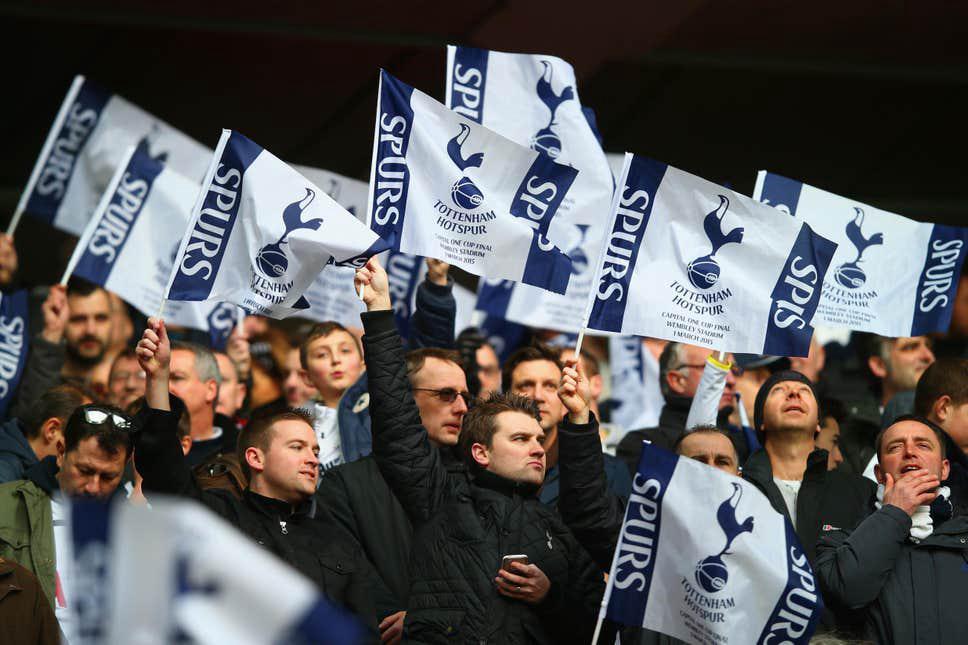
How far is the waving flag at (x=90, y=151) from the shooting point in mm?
9469

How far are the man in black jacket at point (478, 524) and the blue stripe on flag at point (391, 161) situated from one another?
41 centimetres

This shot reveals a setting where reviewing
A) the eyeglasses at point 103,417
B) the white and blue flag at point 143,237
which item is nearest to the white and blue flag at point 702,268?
the eyeglasses at point 103,417

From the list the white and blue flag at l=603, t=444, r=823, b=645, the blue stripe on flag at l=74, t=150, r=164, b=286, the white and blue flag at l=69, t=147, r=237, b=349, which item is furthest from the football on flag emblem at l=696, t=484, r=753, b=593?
the blue stripe on flag at l=74, t=150, r=164, b=286

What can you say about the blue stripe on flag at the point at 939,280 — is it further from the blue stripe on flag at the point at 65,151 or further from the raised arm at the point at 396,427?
the blue stripe on flag at the point at 65,151

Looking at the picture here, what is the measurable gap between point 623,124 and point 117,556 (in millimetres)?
9530

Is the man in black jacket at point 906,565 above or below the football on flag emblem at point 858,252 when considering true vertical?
below

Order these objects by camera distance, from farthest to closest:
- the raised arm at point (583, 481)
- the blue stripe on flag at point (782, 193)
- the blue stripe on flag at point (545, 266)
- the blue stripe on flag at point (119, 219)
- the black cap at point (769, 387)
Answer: the blue stripe on flag at point (119, 219), the blue stripe on flag at point (782, 193), the black cap at point (769, 387), the blue stripe on flag at point (545, 266), the raised arm at point (583, 481)

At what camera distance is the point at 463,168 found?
657 cm

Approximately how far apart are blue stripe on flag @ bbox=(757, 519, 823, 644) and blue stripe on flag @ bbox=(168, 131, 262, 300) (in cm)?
249

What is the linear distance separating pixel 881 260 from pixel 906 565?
2.17m

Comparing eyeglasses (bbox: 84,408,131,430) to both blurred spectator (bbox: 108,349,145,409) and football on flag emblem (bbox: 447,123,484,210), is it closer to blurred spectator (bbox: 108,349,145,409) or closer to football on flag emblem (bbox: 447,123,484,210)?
football on flag emblem (bbox: 447,123,484,210)

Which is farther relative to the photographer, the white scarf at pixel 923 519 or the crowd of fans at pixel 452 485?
the white scarf at pixel 923 519

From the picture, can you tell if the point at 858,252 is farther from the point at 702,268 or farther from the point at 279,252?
the point at 279,252

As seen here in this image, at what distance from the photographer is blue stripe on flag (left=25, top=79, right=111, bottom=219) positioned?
9.46m
